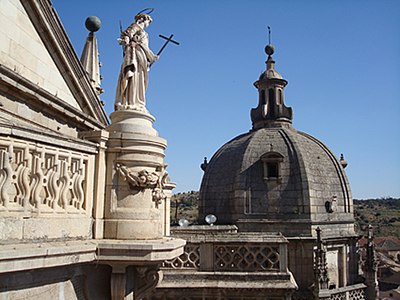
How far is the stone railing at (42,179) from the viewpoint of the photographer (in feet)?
A: 15.9

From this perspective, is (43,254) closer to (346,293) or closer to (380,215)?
(346,293)

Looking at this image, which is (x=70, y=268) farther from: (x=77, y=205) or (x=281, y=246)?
(x=281, y=246)

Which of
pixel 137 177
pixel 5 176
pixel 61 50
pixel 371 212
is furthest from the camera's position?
pixel 371 212

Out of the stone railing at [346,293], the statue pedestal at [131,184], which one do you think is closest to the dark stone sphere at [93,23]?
the statue pedestal at [131,184]

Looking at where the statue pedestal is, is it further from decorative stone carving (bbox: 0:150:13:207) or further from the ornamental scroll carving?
decorative stone carving (bbox: 0:150:13:207)

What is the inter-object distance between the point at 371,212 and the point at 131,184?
10651 centimetres

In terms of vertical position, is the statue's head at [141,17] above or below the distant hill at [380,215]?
above

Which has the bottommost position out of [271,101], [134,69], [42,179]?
[42,179]

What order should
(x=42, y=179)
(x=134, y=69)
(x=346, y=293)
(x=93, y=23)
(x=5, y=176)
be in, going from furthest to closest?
(x=346, y=293), (x=93, y=23), (x=134, y=69), (x=42, y=179), (x=5, y=176)

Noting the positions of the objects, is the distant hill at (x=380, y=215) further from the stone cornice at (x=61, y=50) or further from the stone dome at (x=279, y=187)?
the stone cornice at (x=61, y=50)

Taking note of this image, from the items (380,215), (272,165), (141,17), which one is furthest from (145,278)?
(380,215)

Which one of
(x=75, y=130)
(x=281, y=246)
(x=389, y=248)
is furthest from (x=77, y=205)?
(x=389, y=248)

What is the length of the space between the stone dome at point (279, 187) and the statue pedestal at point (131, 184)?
61.4 ft

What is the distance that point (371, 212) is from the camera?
10325 cm
